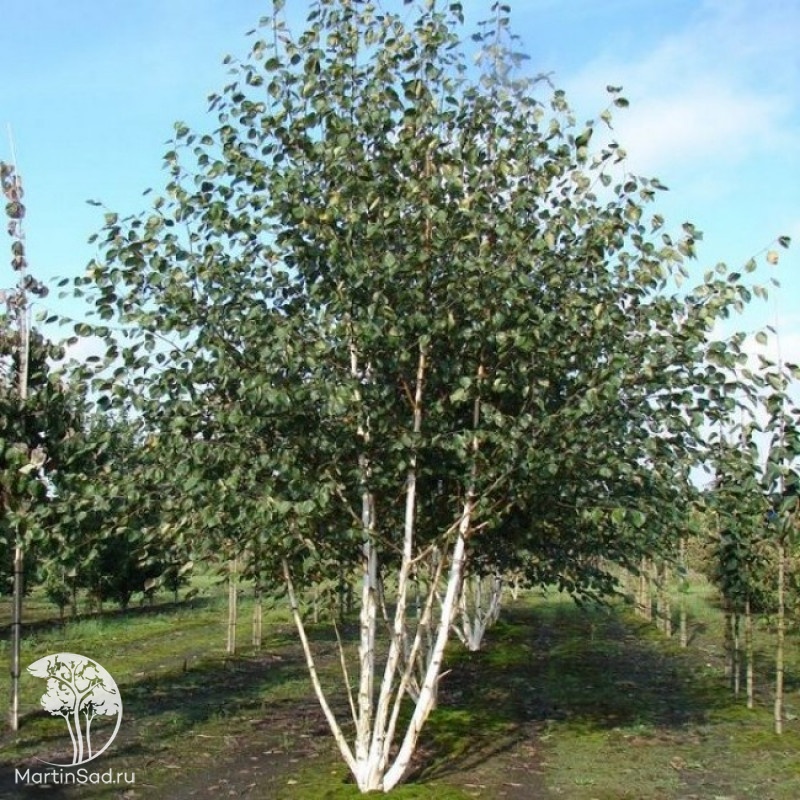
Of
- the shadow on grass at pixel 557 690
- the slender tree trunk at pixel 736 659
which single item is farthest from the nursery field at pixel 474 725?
the slender tree trunk at pixel 736 659

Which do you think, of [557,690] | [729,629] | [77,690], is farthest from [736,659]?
[77,690]

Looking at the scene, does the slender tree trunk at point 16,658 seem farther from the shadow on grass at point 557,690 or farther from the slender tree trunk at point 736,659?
the slender tree trunk at point 736,659

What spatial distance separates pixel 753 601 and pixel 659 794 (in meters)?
9.94

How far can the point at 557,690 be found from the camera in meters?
17.7

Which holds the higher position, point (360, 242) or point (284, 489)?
point (360, 242)

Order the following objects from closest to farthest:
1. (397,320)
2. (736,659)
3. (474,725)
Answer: (397,320)
(474,725)
(736,659)

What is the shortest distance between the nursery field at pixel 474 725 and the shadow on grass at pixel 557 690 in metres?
0.05

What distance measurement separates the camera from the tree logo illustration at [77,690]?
11.2m

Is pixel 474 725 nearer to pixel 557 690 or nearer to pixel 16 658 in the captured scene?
pixel 557 690

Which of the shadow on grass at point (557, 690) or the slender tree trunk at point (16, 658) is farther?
the slender tree trunk at point (16, 658)

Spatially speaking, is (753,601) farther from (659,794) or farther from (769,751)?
(659,794)

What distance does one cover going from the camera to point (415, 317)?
8703 millimetres

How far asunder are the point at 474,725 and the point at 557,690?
4.35 meters

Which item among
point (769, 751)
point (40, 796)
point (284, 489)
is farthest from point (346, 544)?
point (769, 751)
